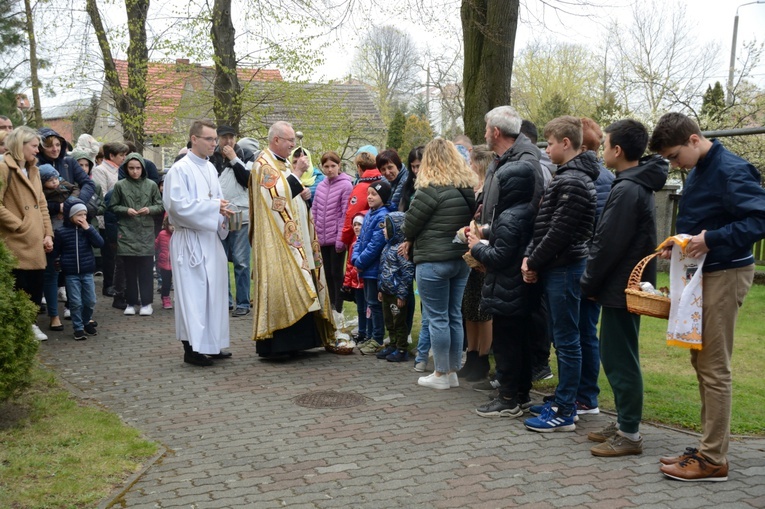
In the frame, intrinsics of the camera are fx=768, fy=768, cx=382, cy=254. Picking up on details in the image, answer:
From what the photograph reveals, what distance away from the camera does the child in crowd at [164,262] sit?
11.0 meters

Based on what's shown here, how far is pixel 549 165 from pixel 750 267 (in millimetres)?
2635

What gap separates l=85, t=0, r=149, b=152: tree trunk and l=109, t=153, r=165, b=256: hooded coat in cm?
876

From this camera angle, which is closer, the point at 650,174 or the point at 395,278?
the point at 650,174

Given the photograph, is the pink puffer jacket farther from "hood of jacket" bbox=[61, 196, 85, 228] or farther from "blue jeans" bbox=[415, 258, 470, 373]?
"hood of jacket" bbox=[61, 196, 85, 228]

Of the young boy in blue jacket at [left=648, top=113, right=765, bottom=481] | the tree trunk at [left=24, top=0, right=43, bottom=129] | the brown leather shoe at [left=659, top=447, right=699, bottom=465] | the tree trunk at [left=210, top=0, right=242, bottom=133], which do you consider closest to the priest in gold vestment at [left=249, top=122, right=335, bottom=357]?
the brown leather shoe at [left=659, top=447, right=699, bottom=465]

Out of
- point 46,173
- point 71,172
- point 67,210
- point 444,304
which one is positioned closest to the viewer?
point 444,304

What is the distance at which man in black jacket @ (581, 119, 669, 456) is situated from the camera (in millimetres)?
4793

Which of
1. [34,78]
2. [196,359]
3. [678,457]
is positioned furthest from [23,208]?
[34,78]

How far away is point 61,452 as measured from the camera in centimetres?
503

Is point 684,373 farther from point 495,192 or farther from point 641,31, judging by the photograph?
point 641,31

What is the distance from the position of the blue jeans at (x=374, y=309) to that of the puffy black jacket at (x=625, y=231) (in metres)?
3.45

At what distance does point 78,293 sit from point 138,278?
158 cm

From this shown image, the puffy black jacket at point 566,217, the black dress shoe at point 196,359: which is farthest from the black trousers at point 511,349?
the black dress shoe at point 196,359

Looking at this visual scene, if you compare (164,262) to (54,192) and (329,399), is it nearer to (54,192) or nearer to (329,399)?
(54,192)
